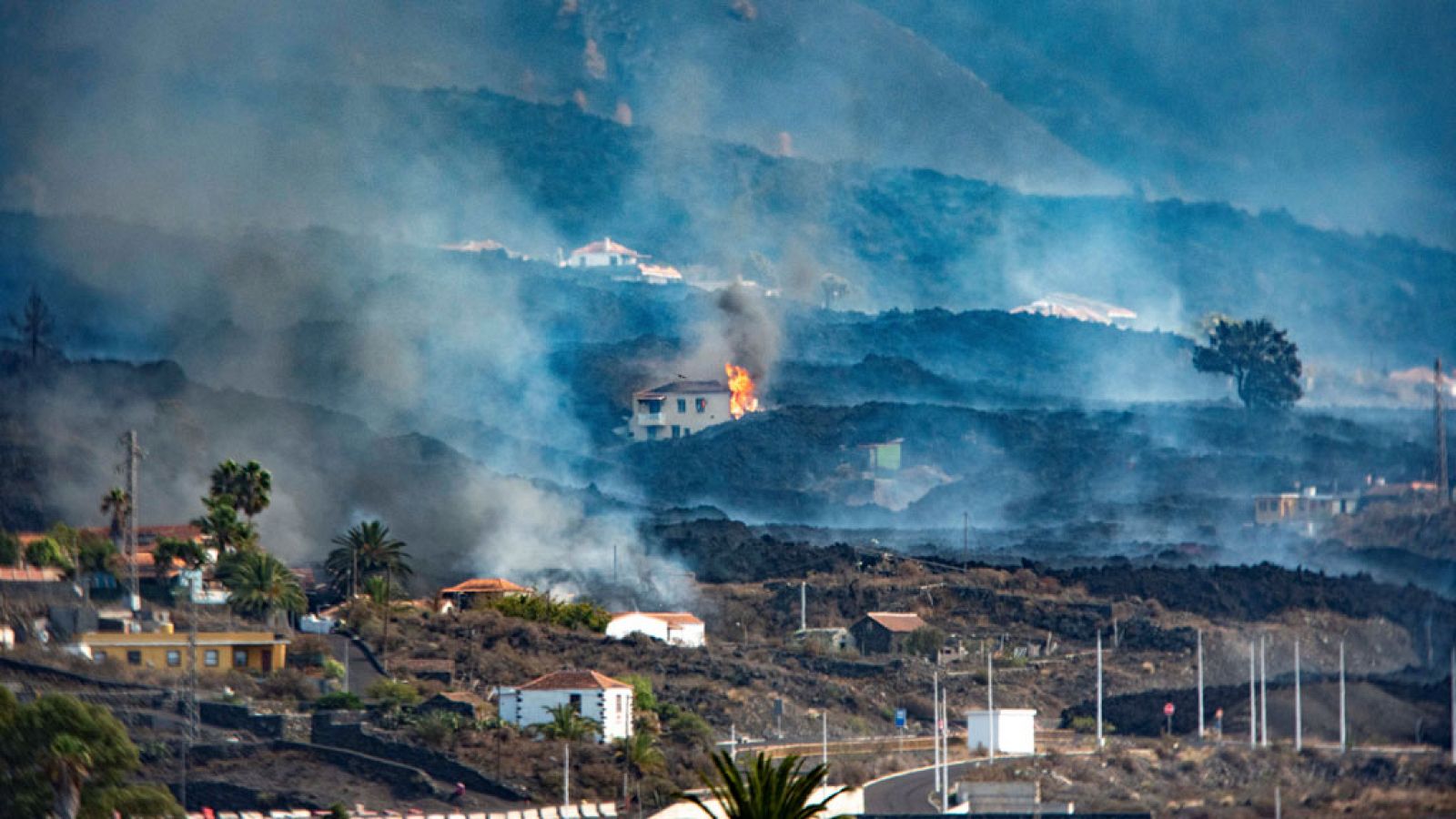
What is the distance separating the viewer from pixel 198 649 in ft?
342

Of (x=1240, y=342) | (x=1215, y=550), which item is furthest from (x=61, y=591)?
(x=1240, y=342)

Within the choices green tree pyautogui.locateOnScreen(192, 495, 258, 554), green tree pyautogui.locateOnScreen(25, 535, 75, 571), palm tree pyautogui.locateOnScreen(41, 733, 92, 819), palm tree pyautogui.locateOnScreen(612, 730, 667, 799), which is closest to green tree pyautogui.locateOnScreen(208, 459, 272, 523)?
green tree pyautogui.locateOnScreen(192, 495, 258, 554)

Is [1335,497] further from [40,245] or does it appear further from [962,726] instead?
[40,245]

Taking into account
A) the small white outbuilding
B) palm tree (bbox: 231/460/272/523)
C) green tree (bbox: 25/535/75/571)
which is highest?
palm tree (bbox: 231/460/272/523)

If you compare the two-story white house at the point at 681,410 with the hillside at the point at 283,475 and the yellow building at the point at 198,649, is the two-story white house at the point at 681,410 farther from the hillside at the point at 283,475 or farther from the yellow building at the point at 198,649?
the yellow building at the point at 198,649

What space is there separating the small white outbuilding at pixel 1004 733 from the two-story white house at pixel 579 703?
1374 centimetres

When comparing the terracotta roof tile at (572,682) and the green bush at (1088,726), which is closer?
the terracotta roof tile at (572,682)

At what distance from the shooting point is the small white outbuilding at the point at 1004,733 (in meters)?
98.9

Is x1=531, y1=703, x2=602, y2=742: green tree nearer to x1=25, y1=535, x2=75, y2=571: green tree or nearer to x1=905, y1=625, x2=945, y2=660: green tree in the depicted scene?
x1=25, y1=535, x2=75, y2=571: green tree

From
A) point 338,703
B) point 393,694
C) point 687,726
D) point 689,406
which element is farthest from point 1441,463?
point 338,703

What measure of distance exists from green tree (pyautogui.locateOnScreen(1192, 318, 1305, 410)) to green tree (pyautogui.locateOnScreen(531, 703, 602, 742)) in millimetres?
98373

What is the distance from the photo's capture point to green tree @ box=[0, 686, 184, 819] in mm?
73812

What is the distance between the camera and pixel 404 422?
172 m

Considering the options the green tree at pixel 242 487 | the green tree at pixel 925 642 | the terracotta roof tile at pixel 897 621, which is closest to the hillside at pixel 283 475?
the green tree at pixel 242 487
